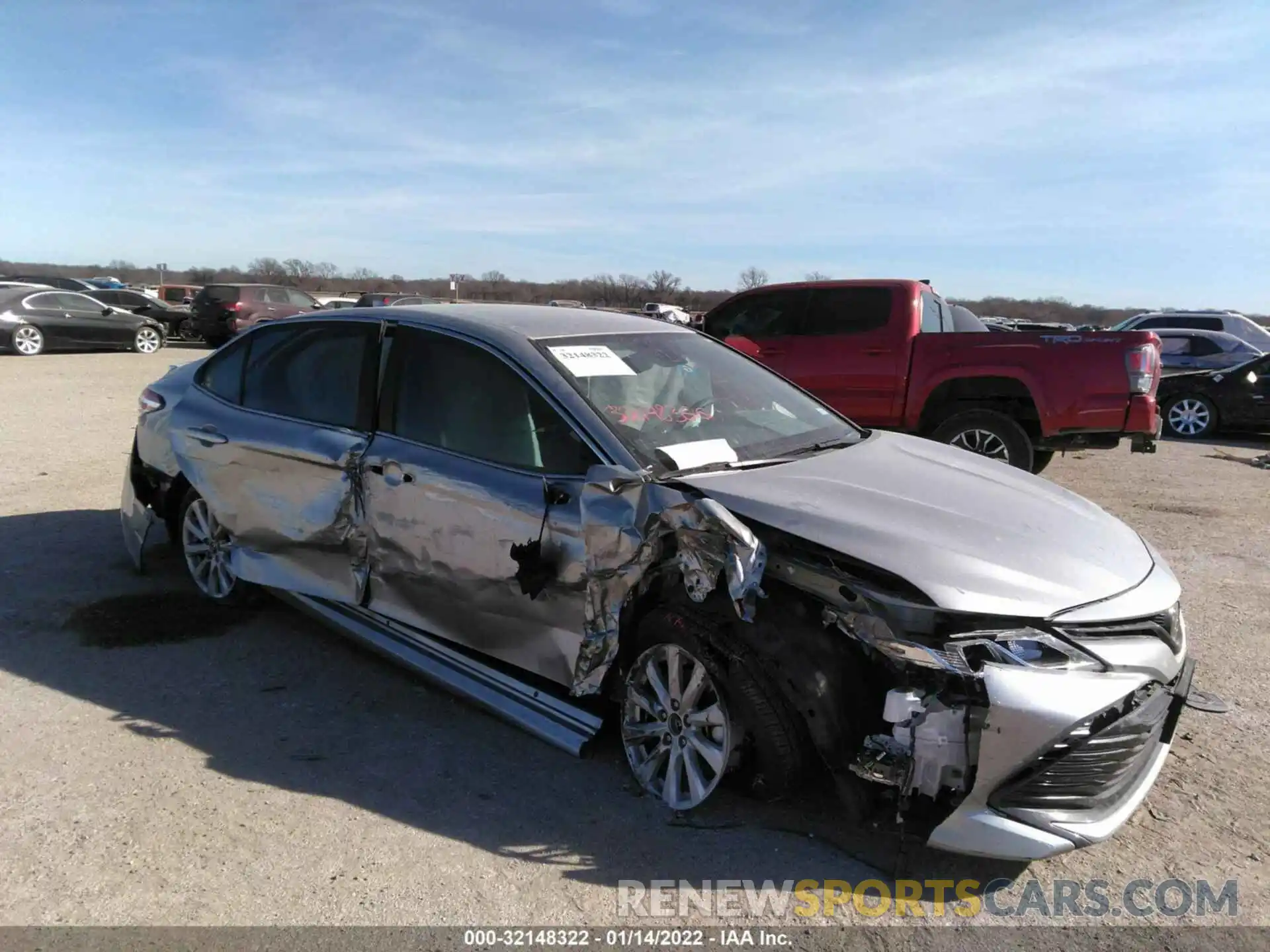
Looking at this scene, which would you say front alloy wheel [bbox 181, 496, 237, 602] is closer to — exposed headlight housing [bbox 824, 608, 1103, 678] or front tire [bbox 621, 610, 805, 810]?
front tire [bbox 621, 610, 805, 810]

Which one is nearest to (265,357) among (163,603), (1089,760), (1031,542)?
(163,603)

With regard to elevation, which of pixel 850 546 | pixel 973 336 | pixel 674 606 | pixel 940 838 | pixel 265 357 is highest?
pixel 973 336

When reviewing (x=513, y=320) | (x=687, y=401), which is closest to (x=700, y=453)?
(x=687, y=401)

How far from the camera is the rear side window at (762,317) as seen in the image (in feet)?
30.7

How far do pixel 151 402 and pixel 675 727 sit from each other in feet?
12.9

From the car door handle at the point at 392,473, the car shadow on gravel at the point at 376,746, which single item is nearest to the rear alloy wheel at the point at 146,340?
the car shadow on gravel at the point at 376,746

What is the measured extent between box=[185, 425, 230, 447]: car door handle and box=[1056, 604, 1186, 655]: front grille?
4.01 meters

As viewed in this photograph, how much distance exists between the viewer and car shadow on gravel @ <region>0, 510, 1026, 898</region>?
294 cm

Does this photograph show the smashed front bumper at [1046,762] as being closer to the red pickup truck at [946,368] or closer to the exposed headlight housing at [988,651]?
the exposed headlight housing at [988,651]

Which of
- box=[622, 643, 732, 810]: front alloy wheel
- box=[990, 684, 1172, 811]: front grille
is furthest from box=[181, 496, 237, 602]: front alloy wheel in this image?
box=[990, 684, 1172, 811]: front grille

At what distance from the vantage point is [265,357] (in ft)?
15.9

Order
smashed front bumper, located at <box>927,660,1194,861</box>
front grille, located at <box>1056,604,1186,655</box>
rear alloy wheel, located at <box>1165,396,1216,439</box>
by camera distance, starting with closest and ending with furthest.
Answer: smashed front bumper, located at <box>927,660,1194,861</box>, front grille, located at <box>1056,604,1186,655</box>, rear alloy wheel, located at <box>1165,396,1216,439</box>

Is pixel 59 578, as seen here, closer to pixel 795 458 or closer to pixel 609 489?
pixel 609 489

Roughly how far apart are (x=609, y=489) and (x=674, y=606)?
1.52 ft
